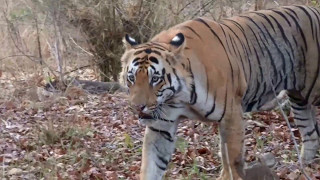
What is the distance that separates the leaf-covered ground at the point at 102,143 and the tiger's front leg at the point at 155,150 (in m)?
0.44

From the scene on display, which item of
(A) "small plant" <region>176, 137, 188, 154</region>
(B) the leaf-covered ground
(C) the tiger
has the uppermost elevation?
(C) the tiger

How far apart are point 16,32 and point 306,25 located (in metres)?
8.27

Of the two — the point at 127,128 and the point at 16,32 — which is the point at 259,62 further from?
the point at 16,32

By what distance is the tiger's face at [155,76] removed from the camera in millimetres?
4789

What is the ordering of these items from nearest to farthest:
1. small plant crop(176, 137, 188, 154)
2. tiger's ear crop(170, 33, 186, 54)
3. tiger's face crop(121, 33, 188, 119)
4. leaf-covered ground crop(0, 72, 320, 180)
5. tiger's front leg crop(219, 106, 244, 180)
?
1. tiger's face crop(121, 33, 188, 119)
2. tiger's ear crop(170, 33, 186, 54)
3. tiger's front leg crop(219, 106, 244, 180)
4. leaf-covered ground crop(0, 72, 320, 180)
5. small plant crop(176, 137, 188, 154)

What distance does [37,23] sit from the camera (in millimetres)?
12766

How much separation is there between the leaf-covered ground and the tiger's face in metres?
0.75

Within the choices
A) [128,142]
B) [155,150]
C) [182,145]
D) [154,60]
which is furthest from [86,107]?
[154,60]

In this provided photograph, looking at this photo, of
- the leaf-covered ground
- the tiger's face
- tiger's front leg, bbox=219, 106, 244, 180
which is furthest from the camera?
the leaf-covered ground

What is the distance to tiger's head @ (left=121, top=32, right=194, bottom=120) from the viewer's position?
4.80m

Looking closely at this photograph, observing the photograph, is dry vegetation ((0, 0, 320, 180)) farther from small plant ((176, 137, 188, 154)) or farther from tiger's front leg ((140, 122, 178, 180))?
tiger's front leg ((140, 122, 178, 180))

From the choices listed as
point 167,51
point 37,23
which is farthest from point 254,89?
point 37,23

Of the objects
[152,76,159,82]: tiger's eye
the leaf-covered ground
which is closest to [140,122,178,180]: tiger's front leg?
the leaf-covered ground

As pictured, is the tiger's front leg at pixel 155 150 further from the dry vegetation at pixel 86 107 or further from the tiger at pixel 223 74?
the dry vegetation at pixel 86 107
